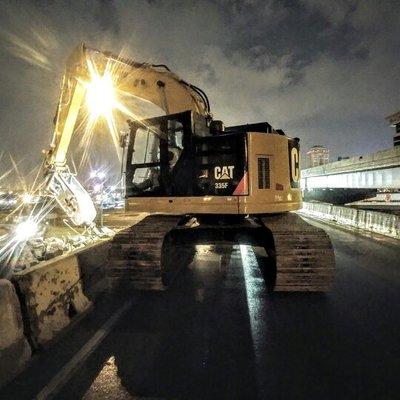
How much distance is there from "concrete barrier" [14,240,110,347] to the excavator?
729 mm

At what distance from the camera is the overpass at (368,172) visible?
34250 mm

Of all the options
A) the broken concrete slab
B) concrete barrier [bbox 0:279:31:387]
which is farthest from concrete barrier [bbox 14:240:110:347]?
concrete barrier [bbox 0:279:31:387]

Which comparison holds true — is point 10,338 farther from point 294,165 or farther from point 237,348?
point 294,165

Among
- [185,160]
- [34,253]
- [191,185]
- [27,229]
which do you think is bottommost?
[34,253]

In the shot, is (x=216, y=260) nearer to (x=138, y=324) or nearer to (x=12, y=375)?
(x=138, y=324)

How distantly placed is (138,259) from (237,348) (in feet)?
9.70

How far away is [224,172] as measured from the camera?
272 inches

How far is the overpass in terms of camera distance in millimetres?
34250

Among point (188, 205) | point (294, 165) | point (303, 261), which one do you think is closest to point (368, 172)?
point (294, 165)

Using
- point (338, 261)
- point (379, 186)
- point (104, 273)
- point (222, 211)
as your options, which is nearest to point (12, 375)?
point (104, 273)

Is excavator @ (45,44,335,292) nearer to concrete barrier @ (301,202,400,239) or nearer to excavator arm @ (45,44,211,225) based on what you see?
excavator arm @ (45,44,211,225)

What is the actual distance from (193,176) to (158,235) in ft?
4.83

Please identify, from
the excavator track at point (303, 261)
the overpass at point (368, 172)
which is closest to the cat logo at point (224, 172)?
the excavator track at point (303, 261)

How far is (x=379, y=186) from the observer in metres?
37.4
